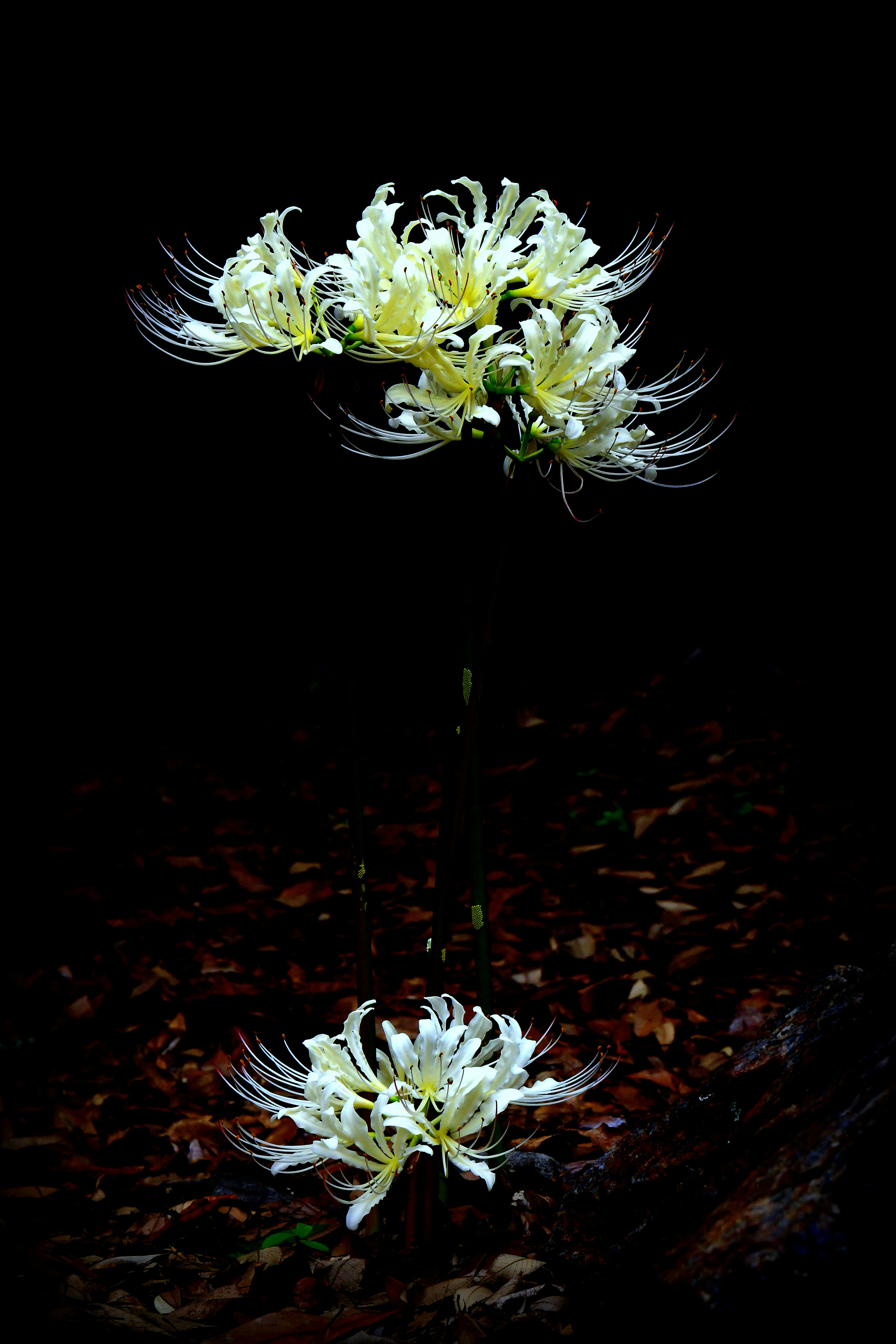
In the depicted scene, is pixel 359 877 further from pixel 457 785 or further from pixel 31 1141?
pixel 31 1141

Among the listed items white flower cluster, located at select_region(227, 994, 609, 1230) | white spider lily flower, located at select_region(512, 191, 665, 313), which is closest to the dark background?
white spider lily flower, located at select_region(512, 191, 665, 313)

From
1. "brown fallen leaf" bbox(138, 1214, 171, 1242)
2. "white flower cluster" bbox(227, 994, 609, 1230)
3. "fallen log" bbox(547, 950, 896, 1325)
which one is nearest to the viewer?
"fallen log" bbox(547, 950, 896, 1325)

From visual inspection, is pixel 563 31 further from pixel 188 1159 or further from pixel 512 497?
pixel 188 1159

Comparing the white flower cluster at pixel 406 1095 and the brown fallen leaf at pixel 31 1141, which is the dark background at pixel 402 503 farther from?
the white flower cluster at pixel 406 1095

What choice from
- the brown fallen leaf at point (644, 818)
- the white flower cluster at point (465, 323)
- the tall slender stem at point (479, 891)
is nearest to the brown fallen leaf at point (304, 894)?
the brown fallen leaf at point (644, 818)

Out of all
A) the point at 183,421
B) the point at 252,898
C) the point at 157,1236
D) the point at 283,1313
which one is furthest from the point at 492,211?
the point at 183,421

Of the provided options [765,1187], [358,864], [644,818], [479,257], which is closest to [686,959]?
[644,818]

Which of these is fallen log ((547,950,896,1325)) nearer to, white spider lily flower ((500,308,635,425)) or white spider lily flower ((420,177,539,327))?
white spider lily flower ((500,308,635,425))
